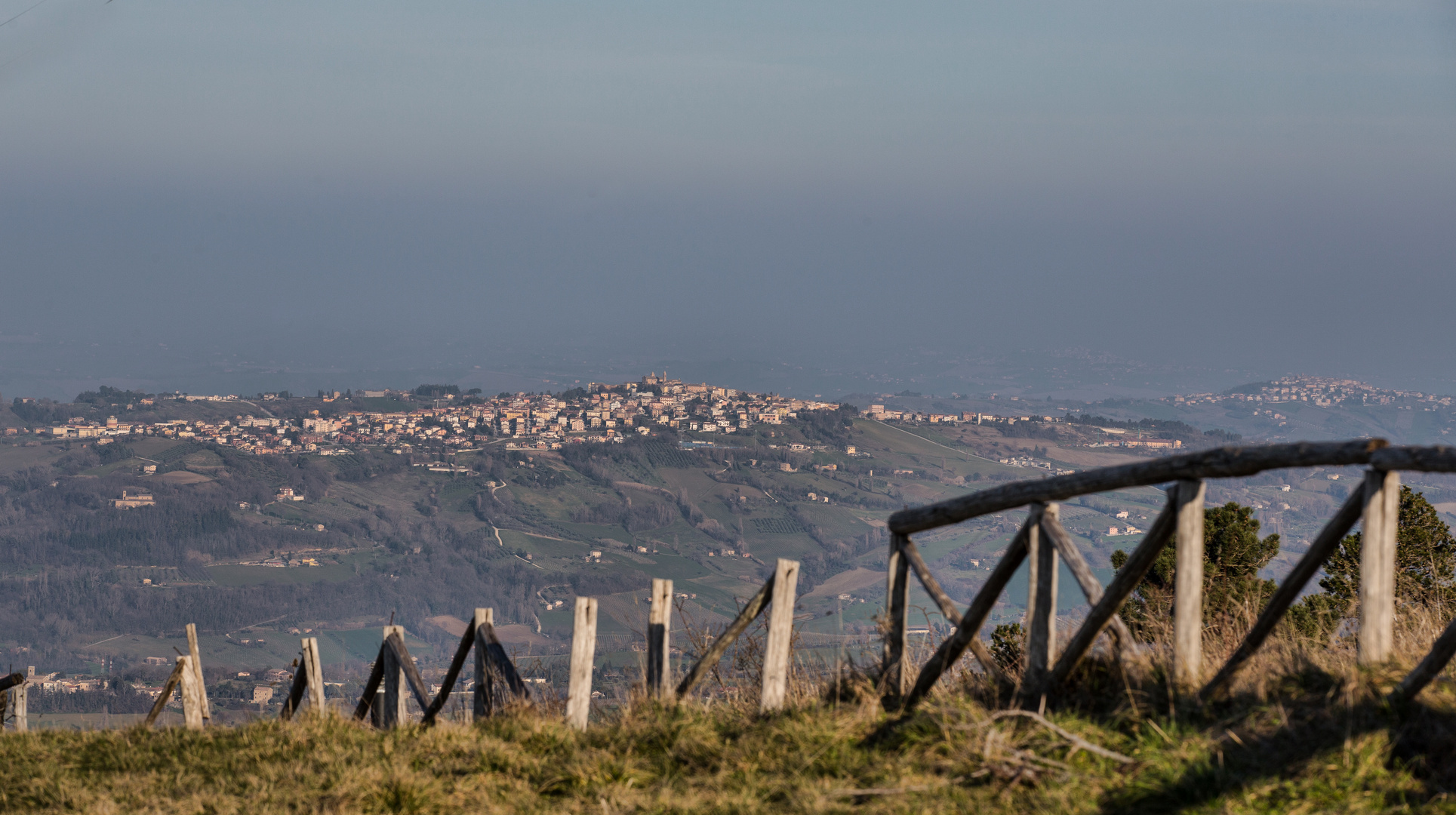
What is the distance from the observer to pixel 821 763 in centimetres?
411

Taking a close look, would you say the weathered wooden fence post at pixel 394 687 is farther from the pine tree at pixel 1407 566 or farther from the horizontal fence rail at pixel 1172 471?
the pine tree at pixel 1407 566

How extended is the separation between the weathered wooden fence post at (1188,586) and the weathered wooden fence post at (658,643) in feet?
8.77

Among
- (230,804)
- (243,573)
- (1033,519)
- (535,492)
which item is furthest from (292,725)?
(535,492)

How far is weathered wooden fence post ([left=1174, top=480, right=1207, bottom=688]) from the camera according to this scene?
380 centimetres

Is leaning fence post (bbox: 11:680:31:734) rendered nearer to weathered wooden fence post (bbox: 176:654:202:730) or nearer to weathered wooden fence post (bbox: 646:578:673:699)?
weathered wooden fence post (bbox: 176:654:202:730)

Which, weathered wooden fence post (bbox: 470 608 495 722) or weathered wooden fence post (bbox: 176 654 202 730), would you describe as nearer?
weathered wooden fence post (bbox: 470 608 495 722)

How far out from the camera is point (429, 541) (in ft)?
496

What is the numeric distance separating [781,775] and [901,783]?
52cm

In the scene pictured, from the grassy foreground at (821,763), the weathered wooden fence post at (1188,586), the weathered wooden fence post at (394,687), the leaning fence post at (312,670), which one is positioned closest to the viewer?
the grassy foreground at (821,763)

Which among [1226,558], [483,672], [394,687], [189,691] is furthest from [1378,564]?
[189,691]

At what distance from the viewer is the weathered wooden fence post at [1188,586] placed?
3.80m

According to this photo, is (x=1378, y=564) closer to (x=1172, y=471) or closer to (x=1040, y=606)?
(x=1172, y=471)

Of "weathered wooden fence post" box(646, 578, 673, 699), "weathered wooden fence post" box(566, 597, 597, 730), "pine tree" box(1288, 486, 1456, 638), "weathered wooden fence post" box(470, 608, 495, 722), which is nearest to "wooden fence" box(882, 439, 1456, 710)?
"weathered wooden fence post" box(646, 578, 673, 699)

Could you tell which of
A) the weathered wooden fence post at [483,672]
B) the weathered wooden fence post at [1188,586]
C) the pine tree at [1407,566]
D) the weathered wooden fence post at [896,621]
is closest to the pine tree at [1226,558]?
the pine tree at [1407,566]
